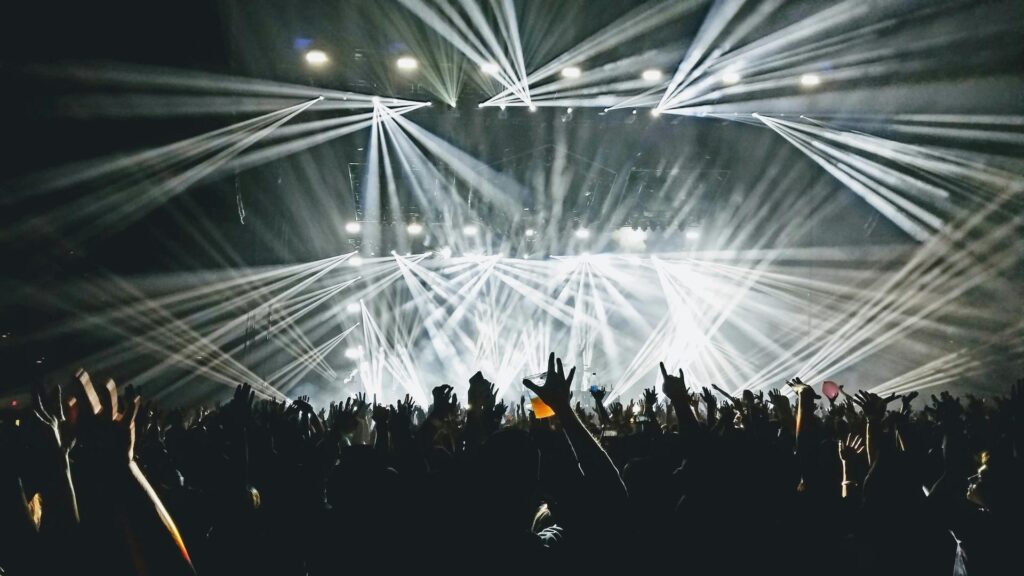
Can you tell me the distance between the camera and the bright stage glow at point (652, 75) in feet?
30.5

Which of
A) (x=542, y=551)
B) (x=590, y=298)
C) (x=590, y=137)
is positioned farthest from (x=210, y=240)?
(x=542, y=551)

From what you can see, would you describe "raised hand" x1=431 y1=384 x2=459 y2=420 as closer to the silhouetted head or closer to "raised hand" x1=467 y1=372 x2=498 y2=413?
"raised hand" x1=467 y1=372 x2=498 y2=413

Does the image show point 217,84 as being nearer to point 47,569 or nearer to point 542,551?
point 47,569

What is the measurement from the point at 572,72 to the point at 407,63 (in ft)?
9.25

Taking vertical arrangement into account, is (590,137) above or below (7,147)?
above

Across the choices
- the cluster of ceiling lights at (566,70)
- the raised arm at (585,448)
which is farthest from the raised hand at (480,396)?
the cluster of ceiling lights at (566,70)

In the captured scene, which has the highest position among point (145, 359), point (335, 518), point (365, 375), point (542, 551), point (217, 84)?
point (217, 84)

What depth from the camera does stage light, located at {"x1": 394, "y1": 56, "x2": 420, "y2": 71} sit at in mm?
8742

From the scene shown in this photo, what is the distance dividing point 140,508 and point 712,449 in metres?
1.69

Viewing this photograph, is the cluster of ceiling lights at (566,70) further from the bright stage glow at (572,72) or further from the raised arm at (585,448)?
the raised arm at (585,448)

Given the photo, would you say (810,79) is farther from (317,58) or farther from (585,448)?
(585,448)

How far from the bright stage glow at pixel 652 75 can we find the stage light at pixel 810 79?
101 inches

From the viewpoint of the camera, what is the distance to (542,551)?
1.58 m

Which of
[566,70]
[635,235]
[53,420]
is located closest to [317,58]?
[566,70]
